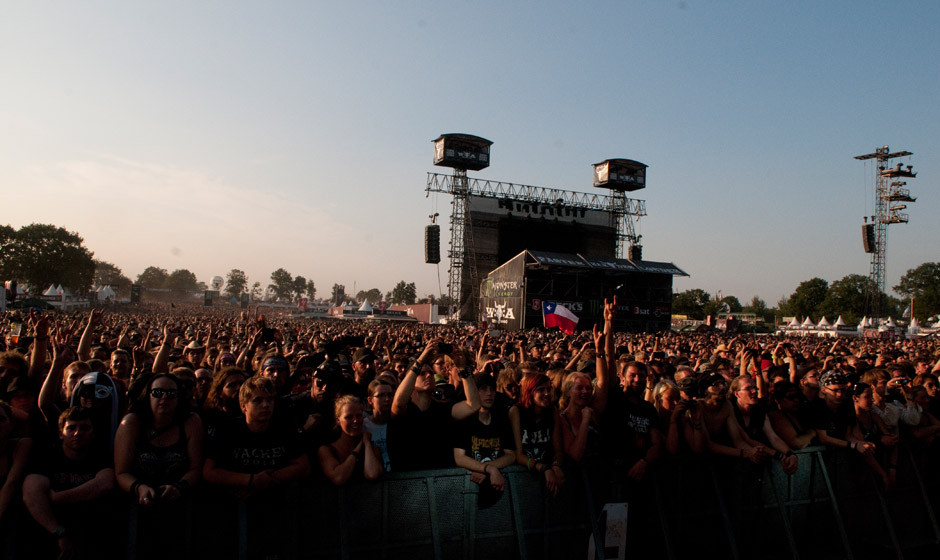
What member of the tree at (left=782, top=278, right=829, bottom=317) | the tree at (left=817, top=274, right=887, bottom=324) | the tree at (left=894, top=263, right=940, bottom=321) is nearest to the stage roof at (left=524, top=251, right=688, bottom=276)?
the tree at (left=817, top=274, right=887, bottom=324)

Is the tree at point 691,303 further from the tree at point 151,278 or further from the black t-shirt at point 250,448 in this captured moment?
the tree at point 151,278

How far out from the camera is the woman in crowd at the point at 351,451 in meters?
3.88

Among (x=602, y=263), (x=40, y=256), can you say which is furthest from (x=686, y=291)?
(x=40, y=256)

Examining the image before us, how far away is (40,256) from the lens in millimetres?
85500

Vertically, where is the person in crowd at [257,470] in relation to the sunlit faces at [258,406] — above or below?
below

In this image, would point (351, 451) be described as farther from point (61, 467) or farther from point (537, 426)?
point (61, 467)

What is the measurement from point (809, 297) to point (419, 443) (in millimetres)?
108097

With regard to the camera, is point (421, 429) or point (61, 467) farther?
point (421, 429)

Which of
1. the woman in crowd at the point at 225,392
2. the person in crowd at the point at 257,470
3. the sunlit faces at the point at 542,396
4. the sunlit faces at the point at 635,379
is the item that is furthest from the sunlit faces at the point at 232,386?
the sunlit faces at the point at 635,379

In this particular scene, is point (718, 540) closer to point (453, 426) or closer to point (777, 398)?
point (777, 398)

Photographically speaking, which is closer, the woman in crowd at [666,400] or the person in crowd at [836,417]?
the woman in crowd at [666,400]

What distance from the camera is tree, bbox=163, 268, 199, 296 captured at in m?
189

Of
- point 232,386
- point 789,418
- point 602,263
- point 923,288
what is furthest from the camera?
point 923,288

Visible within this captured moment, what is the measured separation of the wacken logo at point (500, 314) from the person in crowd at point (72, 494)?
39.9 m
